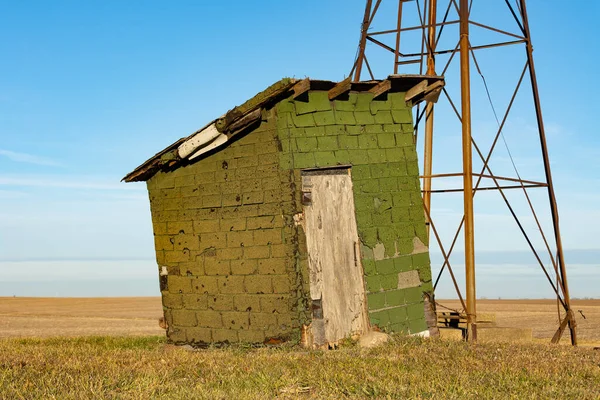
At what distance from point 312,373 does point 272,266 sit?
3.19 m

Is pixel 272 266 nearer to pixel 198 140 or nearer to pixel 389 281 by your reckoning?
pixel 389 281

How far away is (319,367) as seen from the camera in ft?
27.6

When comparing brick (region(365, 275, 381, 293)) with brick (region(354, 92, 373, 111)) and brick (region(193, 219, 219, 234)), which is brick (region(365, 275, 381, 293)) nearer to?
brick (region(193, 219, 219, 234))

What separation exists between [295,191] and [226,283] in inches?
80.5

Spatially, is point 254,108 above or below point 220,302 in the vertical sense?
above

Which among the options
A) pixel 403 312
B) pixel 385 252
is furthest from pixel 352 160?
pixel 403 312

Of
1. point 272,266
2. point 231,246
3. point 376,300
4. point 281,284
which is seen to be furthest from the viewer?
point 231,246

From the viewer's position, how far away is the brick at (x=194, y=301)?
1202 centimetres

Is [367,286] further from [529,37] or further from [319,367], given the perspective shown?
[529,37]

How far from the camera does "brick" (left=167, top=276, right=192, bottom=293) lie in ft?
40.2

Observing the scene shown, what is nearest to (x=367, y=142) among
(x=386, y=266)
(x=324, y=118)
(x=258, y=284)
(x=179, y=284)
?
(x=324, y=118)

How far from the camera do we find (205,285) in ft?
39.2

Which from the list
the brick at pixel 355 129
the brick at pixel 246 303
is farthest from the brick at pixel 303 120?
the brick at pixel 246 303

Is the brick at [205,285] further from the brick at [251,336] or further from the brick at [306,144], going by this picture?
the brick at [306,144]
